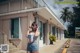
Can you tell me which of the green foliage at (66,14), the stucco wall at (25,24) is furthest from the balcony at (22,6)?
the green foliage at (66,14)

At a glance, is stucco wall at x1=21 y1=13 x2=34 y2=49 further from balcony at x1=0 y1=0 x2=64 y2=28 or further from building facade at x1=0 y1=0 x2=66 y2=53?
balcony at x1=0 y1=0 x2=64 y2=28

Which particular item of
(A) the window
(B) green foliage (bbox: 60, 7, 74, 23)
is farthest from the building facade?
(B) green foliage (bbox: 60, 7, 74, 23)

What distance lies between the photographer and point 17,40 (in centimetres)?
1738

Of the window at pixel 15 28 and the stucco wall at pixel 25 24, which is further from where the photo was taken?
the window at pixel 15 28

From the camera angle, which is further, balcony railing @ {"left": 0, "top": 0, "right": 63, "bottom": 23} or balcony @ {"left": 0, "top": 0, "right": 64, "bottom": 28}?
balcony railing @ {"left": 0, "top": 0, "right": 63, "bottom": 23}

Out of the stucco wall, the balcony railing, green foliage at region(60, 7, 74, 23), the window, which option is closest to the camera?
the stucco wall

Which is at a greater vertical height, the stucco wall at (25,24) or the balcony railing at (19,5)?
the balcony railing at (19,5)

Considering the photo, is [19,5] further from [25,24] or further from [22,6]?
[25,24]

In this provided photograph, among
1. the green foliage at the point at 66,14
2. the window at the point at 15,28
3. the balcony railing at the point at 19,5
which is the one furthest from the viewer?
the green foliage at the point at 66,14

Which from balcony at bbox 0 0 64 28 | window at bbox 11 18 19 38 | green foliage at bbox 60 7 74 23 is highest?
green foliage at bbox 60 7 74 23

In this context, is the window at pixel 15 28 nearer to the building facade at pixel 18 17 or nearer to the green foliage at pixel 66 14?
the building facade at pixel 18 17

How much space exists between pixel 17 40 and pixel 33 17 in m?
2.20

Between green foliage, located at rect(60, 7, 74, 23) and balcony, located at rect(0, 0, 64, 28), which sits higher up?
green foliage, located at rect(60, 7, 74, 23)

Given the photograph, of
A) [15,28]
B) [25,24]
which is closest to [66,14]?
[15,28]
